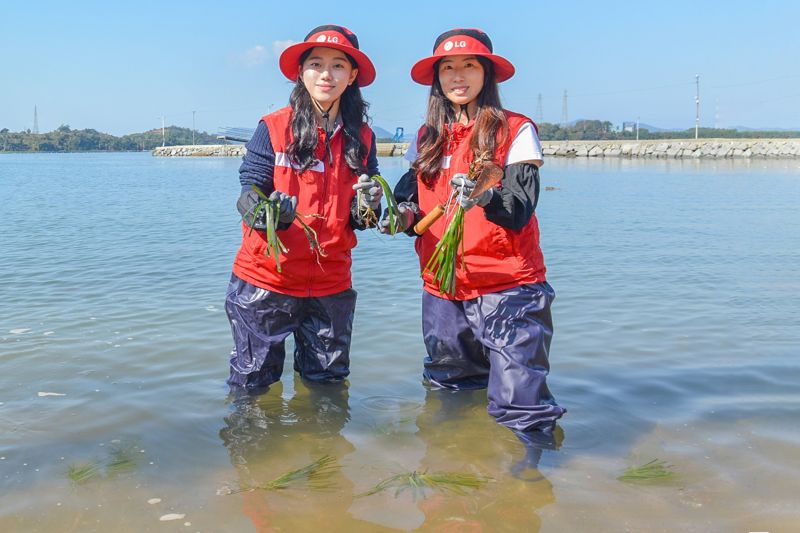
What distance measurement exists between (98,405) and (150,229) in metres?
10.7

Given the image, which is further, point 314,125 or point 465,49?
point 314,125

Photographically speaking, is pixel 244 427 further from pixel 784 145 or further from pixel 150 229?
pixel 784 145

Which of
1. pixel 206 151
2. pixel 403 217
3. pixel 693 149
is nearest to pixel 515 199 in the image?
pixel 403 217

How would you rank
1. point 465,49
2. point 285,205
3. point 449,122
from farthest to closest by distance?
point 449,122 → point 465,49 → point 285,205

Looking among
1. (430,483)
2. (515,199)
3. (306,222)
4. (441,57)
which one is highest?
(441,57)

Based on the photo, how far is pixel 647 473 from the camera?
3.53 meters

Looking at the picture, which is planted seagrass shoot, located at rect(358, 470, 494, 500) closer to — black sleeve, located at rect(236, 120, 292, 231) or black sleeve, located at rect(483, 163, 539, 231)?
black sleeve, located at rect(483, 163, 539, 231)

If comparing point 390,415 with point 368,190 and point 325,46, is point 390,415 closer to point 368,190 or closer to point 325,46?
point 368,190

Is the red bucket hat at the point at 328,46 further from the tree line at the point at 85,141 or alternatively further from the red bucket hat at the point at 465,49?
the tree line at the point at 85,141

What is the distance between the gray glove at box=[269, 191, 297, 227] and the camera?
3.57m

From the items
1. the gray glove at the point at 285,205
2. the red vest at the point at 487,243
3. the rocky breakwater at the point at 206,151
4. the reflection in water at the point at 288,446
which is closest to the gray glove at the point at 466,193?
the red vest at the point at 487,243

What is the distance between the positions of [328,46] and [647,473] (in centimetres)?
263

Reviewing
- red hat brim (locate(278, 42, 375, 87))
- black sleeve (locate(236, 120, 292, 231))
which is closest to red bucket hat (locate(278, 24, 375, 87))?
red hat brim (locate(278, 42, 375, 87))

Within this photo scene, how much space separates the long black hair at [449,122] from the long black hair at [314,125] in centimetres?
33
